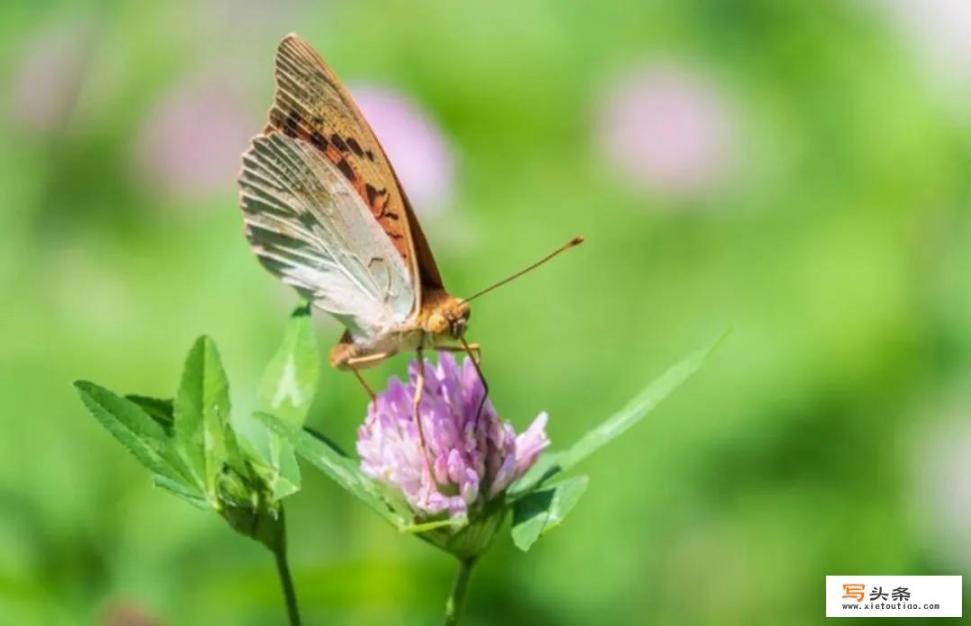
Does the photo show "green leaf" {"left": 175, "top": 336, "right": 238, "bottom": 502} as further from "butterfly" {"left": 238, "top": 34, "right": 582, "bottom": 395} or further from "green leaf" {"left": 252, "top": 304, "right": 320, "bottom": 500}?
"butterfly" {"left": 238, "top": 34, "right": 582, "bottom": 395}

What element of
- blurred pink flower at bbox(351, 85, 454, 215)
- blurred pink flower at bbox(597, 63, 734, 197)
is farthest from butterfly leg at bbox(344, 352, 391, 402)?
blurred pink flower at bbox(597, 63, 734, 197)

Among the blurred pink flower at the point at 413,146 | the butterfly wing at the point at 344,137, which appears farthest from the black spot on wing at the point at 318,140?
the blurred pink flower at the point at 413,146

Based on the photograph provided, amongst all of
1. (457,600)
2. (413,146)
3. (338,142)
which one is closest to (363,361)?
(338,142)

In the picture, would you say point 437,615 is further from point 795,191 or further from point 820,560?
point 795,191

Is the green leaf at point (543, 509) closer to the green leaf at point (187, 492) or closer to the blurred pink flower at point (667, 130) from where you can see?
the green leaf at point (187, 492)

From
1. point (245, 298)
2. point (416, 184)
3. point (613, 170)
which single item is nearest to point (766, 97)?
point (613, 170)

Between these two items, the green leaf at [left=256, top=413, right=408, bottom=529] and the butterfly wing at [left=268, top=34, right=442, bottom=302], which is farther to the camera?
the butterfly wing at [left=268, top=34, right=442, bottom=302]
